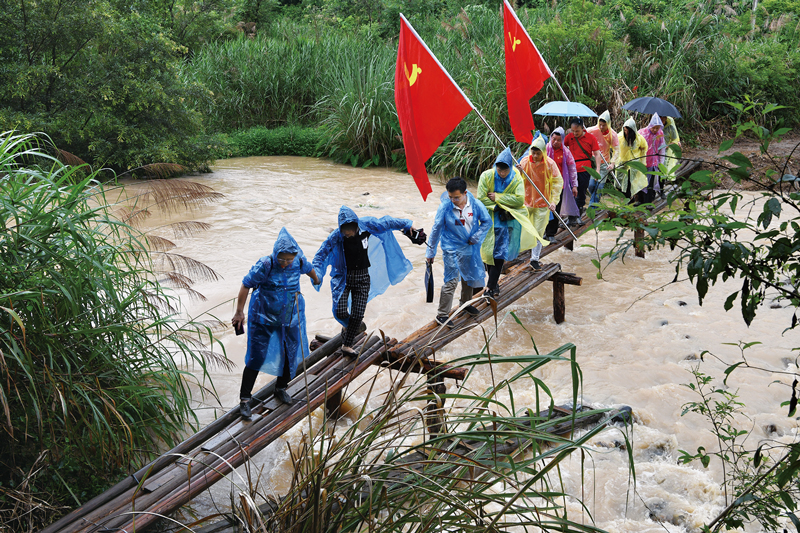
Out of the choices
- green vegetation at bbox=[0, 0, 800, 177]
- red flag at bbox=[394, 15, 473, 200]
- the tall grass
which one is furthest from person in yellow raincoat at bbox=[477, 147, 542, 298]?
the tall grass

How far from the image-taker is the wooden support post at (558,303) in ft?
23.2

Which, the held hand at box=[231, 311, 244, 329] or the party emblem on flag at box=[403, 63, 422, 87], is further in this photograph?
the party emblem on flag at box=[403, 63, 422, 87]

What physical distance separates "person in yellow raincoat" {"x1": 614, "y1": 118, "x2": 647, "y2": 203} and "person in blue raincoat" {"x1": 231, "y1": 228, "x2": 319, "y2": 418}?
5159 mm

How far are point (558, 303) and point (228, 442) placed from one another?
172 inches

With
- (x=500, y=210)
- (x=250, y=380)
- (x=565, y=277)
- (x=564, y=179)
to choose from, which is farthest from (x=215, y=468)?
(x=564, y=179)

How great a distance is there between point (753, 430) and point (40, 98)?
10926 mm

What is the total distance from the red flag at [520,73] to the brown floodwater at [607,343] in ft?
7.20

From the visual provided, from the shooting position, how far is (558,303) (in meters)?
7.12

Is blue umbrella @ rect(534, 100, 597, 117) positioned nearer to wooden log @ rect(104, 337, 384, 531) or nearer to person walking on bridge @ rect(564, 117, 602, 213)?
person walking on bridge @ rect(564, 117, 602, 213)

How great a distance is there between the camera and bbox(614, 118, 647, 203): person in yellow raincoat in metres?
7.90

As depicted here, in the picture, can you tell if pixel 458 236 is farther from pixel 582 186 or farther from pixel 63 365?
pixel 582 186

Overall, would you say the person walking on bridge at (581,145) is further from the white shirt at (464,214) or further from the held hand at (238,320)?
the held hand at (238,320)

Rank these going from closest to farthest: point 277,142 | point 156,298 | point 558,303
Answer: point 156,298, point 558,303, point 277,142

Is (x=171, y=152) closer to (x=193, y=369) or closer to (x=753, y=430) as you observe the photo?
(x=193, y=369)
